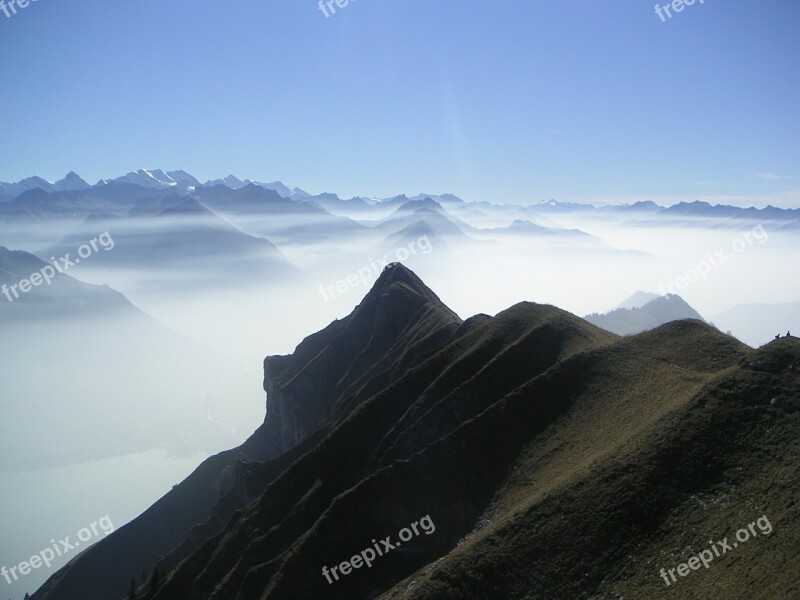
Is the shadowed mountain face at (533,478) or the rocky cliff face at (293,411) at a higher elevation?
the rocky cliff face at (293,411)

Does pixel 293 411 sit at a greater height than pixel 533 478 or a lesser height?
greater

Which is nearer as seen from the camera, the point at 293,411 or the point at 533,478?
the point at 533,478

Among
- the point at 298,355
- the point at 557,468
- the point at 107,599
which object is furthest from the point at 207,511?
the point at 557,468

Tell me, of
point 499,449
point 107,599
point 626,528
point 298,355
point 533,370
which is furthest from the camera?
point 298,355

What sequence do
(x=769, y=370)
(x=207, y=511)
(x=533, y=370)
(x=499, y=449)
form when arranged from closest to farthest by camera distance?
(x=769, y=370) < (x=499, y=449) < (x=533, y=370) < (x=207, y=511)

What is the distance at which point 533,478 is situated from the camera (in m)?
52.8

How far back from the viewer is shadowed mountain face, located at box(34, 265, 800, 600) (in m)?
37.7

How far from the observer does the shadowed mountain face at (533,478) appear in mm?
37688

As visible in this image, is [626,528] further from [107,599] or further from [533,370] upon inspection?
[107,599]

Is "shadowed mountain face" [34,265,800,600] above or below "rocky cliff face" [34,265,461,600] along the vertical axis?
below

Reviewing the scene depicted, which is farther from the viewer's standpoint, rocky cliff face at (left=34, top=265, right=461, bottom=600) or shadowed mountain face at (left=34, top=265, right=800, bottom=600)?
rocky cliff face at (left=34, top=265, right=461, bottom=600)

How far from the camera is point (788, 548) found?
3177 cm

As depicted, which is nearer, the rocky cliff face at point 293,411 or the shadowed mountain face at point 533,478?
the shadowed mountain face at point 533,478

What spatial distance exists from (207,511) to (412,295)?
78.2m
